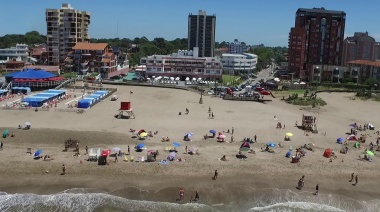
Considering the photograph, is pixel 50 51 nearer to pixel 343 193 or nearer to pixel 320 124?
pixel 320 124

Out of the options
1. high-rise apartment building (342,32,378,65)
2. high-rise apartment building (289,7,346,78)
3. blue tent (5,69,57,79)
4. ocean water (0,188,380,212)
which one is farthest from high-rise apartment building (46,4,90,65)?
ocean water (0,188,380,212)

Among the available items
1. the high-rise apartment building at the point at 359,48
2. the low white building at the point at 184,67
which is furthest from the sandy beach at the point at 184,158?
the high-rise apartment building at the point at 359,48

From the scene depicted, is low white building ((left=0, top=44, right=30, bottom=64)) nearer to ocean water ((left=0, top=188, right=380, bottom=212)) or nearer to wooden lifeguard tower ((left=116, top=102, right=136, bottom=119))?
wooden lifeguard tower ((left=116, top=102, right=136, bottom=119))

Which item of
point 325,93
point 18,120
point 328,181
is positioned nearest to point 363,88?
point 325,93

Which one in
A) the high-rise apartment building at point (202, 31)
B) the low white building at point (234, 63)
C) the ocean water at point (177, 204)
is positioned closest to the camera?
the ocean water at point (177, 204)

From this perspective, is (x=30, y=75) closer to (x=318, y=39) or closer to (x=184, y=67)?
(x=184, y=67)

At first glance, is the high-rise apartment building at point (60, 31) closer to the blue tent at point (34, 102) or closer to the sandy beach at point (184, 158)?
the blue tent at point (34, 102)

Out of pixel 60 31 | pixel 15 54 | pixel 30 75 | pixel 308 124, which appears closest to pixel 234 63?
pixel 60 31
